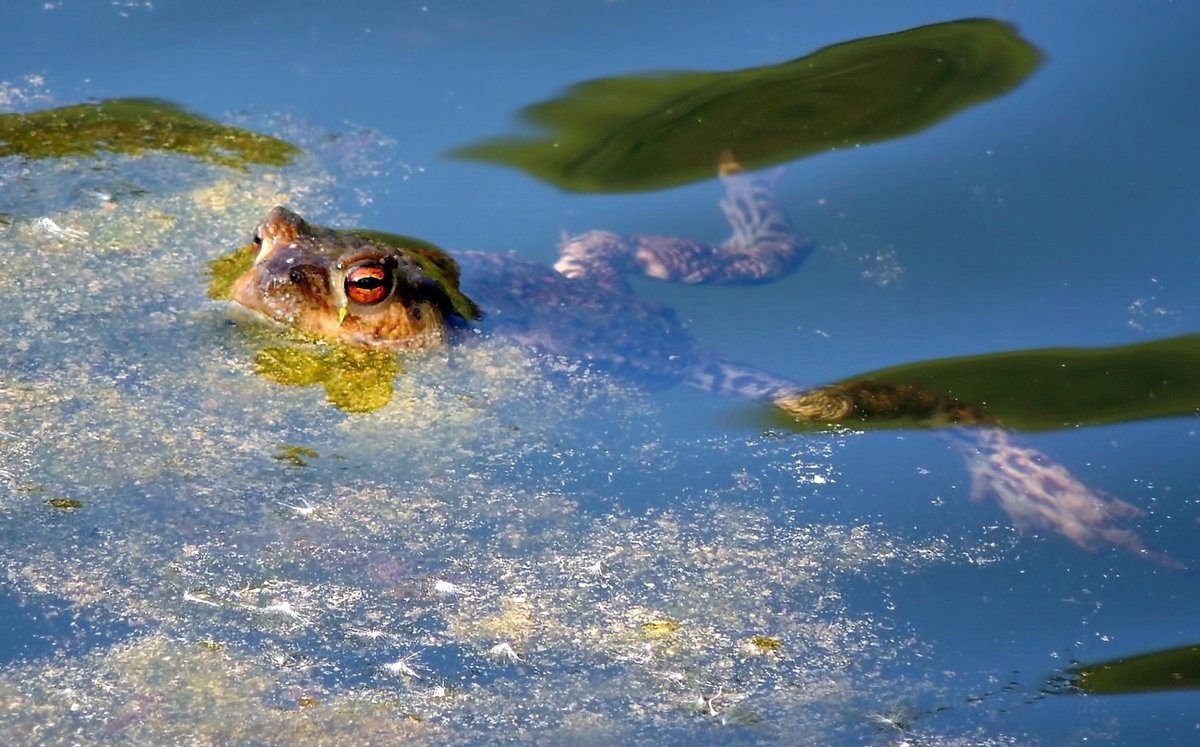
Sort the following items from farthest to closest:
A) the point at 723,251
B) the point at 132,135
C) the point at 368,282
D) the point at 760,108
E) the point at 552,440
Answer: the point at 760,108 → the point at 723,251 → the point at 132,135 → the point at 368,282 → the point at 552,440

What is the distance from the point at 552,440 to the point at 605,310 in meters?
1.10

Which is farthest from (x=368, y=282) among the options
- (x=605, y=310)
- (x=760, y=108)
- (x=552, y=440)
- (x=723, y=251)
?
(x=760, y=108)

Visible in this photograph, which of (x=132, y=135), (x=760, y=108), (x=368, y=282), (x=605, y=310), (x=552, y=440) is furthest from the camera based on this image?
(x=760, y=108)

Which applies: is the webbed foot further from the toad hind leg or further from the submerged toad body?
the toad hind leg

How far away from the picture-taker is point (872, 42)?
A: 5.73m

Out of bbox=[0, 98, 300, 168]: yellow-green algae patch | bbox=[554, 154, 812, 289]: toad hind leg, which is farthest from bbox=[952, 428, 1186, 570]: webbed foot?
bbox=[0, 98, 300, 168]: yellow-green algae patch

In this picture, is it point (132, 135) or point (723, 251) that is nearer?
point (132, 135)

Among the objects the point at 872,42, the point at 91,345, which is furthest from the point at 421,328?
the point at 872,42

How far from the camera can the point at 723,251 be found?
541 centimetres

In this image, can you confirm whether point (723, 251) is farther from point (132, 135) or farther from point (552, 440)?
point (132, 135)

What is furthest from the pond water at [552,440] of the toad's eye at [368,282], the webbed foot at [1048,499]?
the toad's eye at [368,282]

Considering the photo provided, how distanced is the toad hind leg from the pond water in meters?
0.08

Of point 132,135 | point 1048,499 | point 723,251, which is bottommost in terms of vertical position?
point 1048,499

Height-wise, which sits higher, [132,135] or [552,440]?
[132,135]
